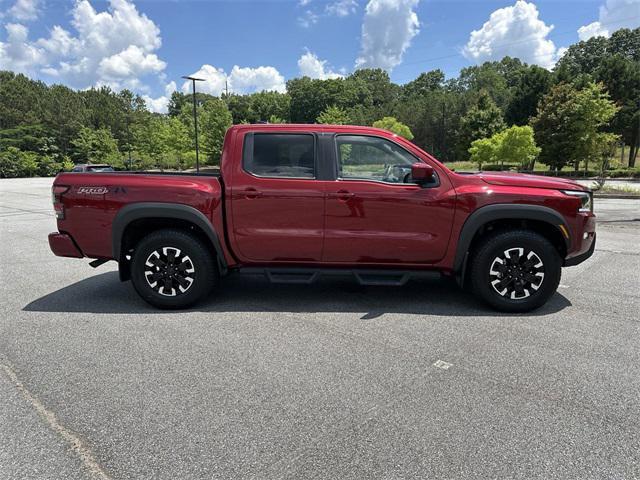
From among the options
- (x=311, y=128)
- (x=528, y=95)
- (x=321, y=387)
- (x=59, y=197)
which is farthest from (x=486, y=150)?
(x=321, y=387)

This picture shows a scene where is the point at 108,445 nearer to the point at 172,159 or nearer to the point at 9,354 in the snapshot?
the point at 9,354

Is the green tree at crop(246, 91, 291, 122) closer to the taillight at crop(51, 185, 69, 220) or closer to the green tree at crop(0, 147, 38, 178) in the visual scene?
the green tree at crop(0, 147, 38, 178)

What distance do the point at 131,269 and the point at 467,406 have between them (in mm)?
3465

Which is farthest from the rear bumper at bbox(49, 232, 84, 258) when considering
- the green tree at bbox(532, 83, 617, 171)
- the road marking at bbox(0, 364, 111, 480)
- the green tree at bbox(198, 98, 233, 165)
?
the green tree at bbox(198, 98, 233, 165)

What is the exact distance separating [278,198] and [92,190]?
191 cm

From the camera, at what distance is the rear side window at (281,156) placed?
14.5ft

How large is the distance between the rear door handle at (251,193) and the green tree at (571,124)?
3376cm

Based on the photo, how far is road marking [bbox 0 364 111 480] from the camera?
87.6 inches

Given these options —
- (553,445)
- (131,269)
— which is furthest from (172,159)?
(553,445)

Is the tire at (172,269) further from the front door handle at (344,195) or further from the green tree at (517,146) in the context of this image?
the green tree at (517,146)

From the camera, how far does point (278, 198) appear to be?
434 centimetres

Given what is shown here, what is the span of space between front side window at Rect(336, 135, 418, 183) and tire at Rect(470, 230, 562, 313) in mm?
1090

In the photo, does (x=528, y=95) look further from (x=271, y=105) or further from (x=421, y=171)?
(x=271, y=105)

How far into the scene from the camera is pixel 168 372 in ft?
10.6
